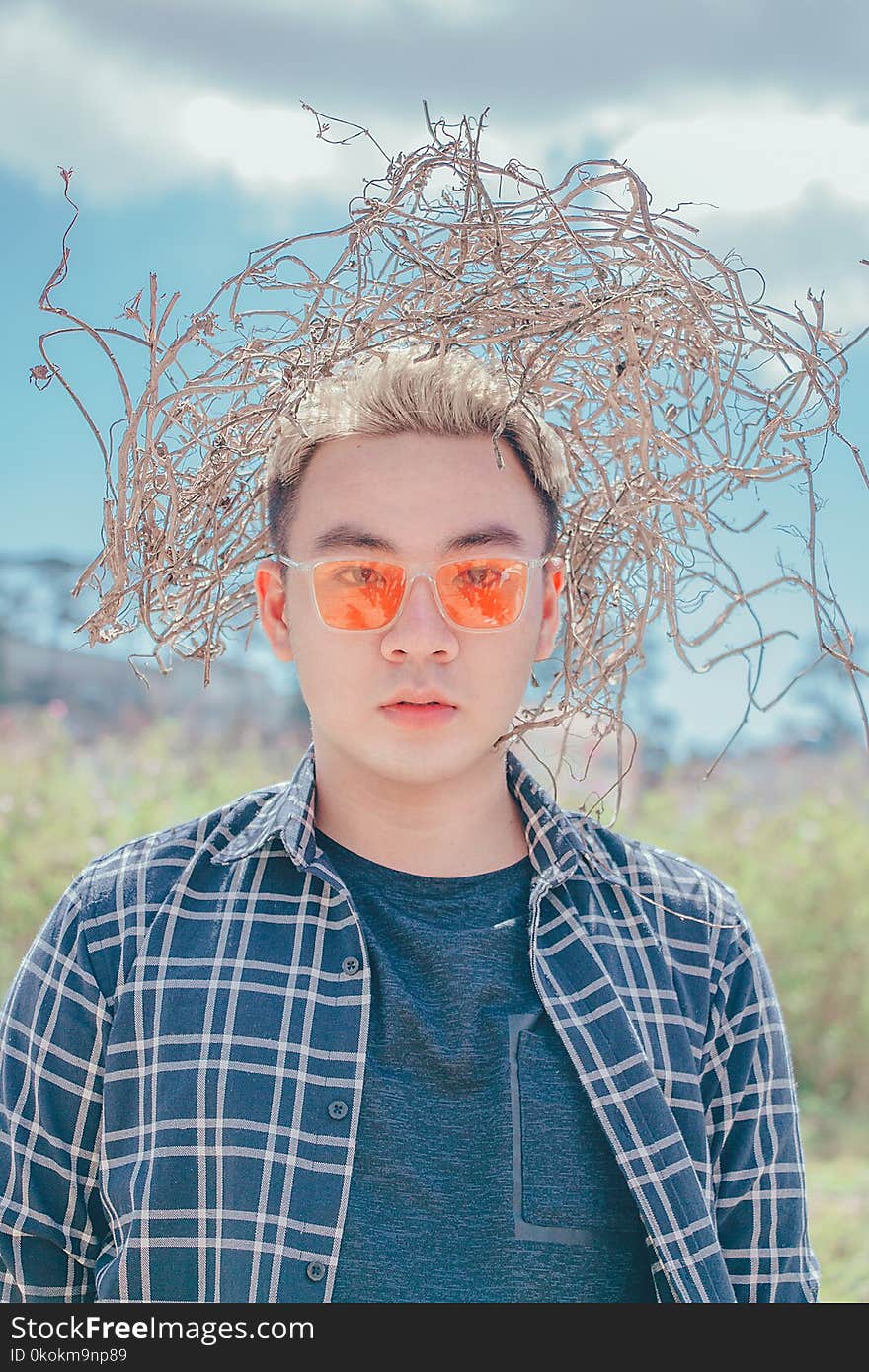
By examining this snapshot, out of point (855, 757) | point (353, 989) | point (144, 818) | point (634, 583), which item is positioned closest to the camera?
point (353, 989)

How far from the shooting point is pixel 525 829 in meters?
1.90

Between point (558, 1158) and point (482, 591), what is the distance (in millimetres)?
728

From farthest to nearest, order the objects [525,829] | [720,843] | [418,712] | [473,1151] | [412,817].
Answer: [720,843] < [525,829] < [412,817] < [418,712] < [473,1151]

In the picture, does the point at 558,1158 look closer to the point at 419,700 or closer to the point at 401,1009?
the point at 401,1009

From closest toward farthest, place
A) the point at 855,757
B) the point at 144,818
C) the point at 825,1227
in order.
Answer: the point at 825,1227
the point at 144,818
the point at 855,757

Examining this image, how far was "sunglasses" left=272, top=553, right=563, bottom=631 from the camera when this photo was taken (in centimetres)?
168

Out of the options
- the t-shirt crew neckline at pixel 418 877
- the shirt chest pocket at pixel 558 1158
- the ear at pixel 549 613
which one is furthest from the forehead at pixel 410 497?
the shirt chest pocket at pixel 558 1158

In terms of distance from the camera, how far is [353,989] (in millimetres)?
1628

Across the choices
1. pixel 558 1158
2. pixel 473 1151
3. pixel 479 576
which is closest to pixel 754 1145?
pixel 558 1158

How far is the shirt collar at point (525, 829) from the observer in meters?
1.75

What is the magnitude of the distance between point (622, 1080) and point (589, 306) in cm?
102

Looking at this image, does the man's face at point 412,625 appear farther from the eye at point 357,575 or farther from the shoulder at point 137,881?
the shoulder at point 137,881
